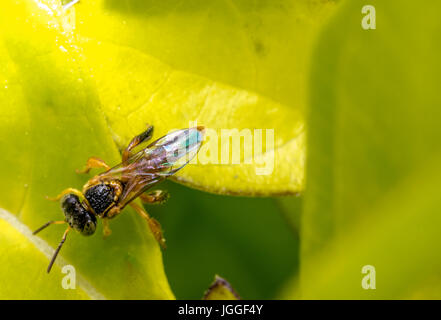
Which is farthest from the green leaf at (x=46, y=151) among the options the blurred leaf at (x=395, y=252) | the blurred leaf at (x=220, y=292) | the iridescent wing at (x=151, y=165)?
the blurred leaf at (x=395, y=252)

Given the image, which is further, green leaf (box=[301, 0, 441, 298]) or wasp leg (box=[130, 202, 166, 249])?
wasp leg (box=[130, 202, 166, 249])

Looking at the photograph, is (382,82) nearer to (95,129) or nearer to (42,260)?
(95,129)

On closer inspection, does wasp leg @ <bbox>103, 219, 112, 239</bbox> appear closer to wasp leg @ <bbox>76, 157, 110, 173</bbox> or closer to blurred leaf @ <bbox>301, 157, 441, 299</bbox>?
wasp leg @ <bbox>76, 157, 110, 173</bbox>

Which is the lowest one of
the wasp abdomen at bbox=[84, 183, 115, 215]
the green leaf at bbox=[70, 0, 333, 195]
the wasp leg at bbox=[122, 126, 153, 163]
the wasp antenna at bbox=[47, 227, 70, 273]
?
the wasp antenna at bbox=[47, 227, 70, 273]

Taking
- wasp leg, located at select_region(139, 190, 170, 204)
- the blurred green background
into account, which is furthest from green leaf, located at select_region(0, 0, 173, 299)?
wasp leg, located at select_region(139, 190, 170, 204)

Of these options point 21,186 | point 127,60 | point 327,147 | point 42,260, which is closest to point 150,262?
point 42,260

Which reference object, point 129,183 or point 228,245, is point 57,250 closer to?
point 129,183

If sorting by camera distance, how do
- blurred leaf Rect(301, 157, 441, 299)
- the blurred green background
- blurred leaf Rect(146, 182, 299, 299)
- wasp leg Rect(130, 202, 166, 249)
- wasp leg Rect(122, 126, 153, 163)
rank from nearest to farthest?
blurred leaf Rect(301, 157, 441, 299) → the blurred green background → wasp leg Rect(122, 126, 153, 163) → wasp leg Rect(130, 202, 166, 249) → blurred leaf Rect(146, 182, 299, 299)
